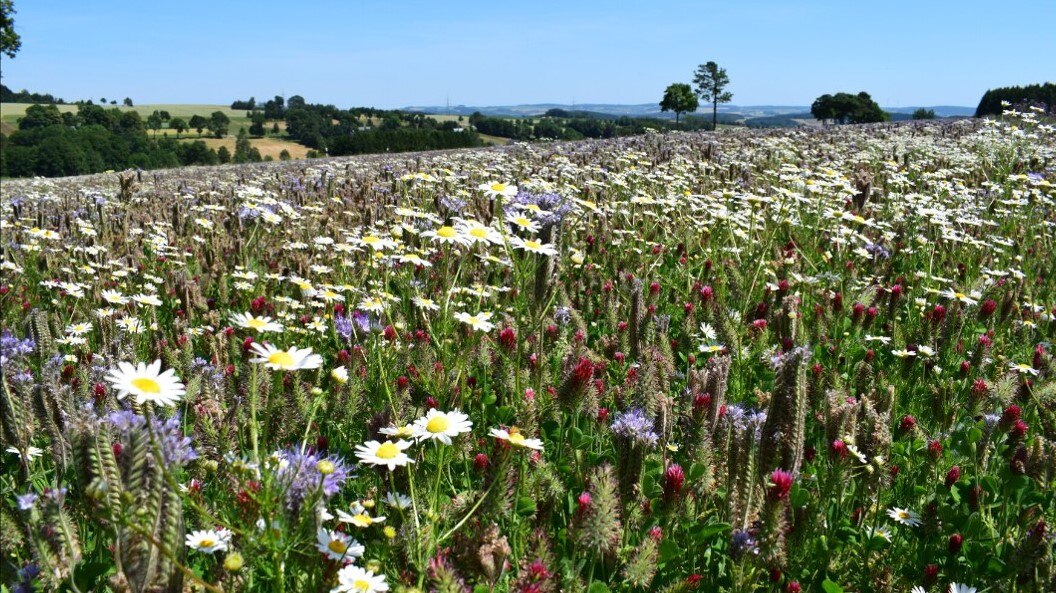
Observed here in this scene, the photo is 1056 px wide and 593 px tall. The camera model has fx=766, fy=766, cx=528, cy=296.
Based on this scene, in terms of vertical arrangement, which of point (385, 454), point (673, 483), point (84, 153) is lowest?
point (673, 483)

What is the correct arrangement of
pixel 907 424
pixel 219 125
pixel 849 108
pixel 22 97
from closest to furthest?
pixel 907 424, pixel 849 108, pixel 219 125, pixel 22 97

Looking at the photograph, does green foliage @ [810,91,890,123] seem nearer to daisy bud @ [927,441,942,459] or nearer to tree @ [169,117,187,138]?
daisy bud @ [927,441,942,459]

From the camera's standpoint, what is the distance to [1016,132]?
1012 centimetres

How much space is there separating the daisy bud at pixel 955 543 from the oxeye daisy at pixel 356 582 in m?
1.87

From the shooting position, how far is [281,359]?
2080 millimetres

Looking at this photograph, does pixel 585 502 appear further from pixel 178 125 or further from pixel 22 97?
pixel 22 97

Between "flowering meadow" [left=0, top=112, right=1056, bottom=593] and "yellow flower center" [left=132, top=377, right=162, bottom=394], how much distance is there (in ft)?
0.04

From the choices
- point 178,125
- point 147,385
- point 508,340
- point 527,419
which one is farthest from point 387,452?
point 178,125

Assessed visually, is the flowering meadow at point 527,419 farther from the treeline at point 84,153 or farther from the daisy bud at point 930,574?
the treeline at point 84,153

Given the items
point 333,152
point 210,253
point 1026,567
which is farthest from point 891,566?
point 333,152

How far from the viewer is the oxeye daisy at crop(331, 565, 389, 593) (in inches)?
69.6

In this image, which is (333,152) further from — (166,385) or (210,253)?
(166,385)

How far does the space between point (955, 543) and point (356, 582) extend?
Answer: 6.38 ft

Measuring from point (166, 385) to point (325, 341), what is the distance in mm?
2812
